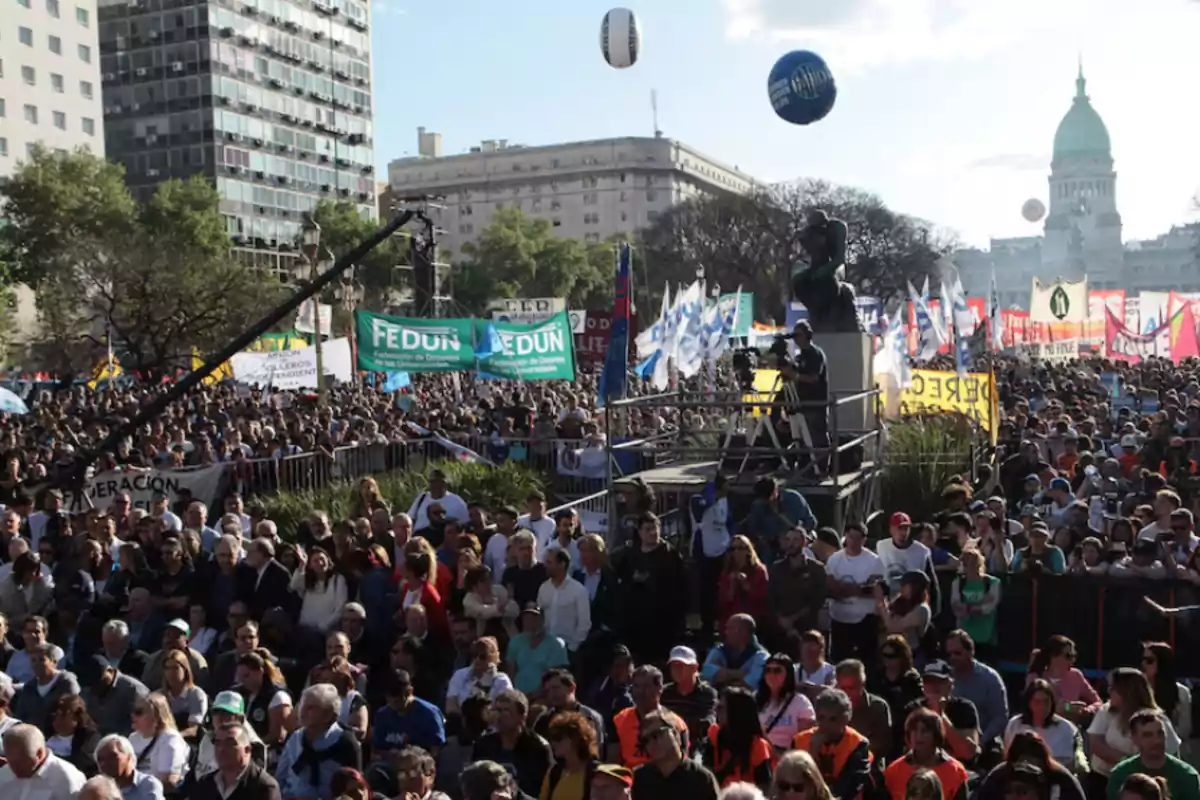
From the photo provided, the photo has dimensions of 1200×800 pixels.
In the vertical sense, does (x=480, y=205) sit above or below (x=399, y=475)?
above

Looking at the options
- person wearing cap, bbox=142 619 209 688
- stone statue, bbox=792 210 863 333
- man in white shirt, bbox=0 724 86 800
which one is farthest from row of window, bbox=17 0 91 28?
man in white shirt, bbox=0 724 86 800

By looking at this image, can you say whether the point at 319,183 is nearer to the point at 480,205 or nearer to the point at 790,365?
the point at 480,205

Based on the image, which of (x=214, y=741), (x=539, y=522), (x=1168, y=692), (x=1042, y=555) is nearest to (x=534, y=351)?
(x=539, y=522)

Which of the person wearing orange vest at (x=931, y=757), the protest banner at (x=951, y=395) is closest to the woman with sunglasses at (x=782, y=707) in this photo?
the person wearing orange vest at (x=931, y=757)

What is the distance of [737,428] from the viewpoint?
14.7 meters

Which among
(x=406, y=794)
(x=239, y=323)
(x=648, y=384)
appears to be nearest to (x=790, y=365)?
(x=406, y=794)

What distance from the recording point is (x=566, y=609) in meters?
9.09

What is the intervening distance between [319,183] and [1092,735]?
9345 centimetres

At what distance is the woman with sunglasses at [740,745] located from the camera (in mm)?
6359

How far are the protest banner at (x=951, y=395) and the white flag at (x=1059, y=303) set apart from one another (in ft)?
71.1

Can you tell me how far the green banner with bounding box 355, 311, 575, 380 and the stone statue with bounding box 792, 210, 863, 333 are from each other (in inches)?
201

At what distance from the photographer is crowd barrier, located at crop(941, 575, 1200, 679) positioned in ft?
28.4

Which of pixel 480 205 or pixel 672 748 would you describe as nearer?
pixel 672 748

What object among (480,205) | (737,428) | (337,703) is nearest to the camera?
(337,703)
